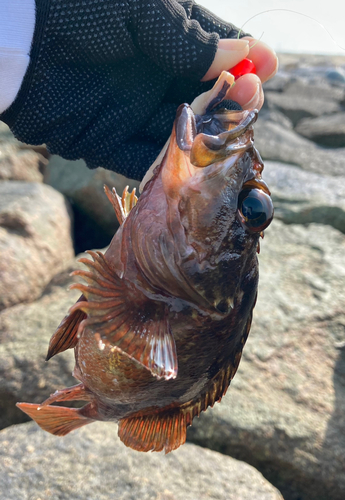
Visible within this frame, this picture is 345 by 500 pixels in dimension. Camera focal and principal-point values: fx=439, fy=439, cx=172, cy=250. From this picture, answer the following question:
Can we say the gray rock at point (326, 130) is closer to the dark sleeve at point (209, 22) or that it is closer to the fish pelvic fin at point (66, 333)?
the dark sleeve at point (209, 22)

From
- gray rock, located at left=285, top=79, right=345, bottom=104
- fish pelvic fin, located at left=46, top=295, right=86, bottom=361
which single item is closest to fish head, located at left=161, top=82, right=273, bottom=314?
fish pelvic fin, located at left=46, top=295, right=86, bottom=361

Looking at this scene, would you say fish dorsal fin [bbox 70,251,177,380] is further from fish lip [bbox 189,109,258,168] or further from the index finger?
the index finger

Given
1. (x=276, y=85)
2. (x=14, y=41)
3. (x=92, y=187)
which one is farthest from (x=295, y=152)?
(x=276, y=85)

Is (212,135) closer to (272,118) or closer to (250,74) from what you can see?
(250,74)

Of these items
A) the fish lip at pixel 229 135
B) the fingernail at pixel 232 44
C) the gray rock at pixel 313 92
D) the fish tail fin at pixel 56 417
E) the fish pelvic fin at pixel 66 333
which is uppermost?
the fingernail at pixel 232 44

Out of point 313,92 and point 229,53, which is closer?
point 229,53

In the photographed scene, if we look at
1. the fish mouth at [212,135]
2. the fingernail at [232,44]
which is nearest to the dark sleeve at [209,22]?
the fingernail at [232,44]

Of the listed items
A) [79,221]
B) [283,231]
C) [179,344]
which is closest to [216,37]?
[179,344]

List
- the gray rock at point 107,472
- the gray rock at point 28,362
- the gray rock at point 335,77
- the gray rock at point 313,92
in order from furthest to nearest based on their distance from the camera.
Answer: the gray rock at point 335,77 < the gray rock at point 313,92 < the gray rock at point 28,362 < the gray rock at point 107,472
